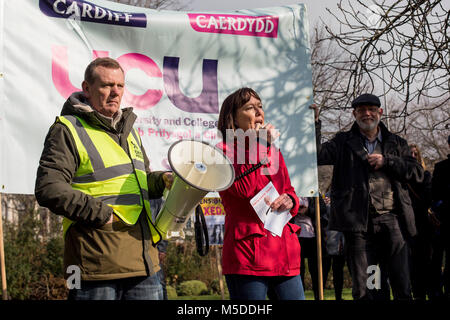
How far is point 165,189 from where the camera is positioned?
3.00 m

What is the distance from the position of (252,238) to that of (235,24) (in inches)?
126

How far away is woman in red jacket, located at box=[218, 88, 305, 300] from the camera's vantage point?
3.01 metres

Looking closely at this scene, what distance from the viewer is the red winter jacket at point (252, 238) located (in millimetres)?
3000

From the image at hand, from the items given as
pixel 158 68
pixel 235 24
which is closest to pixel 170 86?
pixel 158 68

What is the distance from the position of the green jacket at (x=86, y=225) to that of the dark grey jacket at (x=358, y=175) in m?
2.40

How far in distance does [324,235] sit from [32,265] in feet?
15.5

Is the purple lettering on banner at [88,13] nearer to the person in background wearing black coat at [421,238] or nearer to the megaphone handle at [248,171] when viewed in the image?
the megaphone handle at [248,171]

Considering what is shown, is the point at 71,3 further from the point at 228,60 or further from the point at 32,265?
the point at 32,265

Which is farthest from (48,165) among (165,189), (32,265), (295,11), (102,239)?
(32,265)

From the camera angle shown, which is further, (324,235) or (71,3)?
(324,235)

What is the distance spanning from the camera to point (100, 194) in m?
2.72

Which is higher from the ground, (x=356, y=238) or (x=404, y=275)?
(x=356, y=238)
